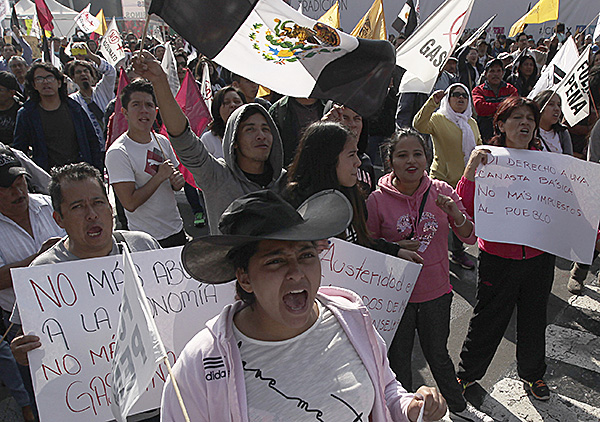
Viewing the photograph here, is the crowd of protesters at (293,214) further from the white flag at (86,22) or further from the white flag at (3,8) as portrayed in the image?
the white flag at (86,22)

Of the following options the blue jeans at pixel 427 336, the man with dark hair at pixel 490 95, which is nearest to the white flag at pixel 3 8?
the man with dark hair at pixel 490 95

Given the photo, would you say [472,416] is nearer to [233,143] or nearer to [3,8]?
[233,143]

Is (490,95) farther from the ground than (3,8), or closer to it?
closer to it

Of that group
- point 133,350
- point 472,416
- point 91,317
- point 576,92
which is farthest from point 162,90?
point 576,92

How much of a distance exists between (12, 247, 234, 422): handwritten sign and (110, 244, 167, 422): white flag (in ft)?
2.11

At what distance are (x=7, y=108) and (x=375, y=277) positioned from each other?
201 inches

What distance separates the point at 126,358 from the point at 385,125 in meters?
5.21

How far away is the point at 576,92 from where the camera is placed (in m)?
4.19

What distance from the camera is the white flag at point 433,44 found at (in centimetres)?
370

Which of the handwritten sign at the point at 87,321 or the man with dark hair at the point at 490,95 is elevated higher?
the man with dark hair at the point at 490,95

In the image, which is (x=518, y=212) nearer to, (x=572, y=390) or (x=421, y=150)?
(x=421, y=150)

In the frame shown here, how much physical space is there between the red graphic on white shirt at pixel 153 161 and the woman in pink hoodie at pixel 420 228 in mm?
1694

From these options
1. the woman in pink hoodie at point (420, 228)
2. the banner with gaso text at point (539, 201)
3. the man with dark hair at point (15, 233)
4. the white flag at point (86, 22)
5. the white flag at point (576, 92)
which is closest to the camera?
the man with dark hair at point (15, 233)

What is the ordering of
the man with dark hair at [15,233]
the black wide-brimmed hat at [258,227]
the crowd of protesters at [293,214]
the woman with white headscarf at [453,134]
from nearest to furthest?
the black wide-brimmed hat at [258,227] < the crowd of protesters at [293,214] < the man with dark hair at [15,233] < the woman with white headscarf at [453,134]
